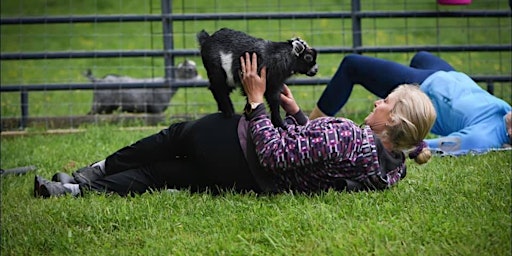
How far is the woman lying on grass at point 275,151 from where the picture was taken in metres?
3.80

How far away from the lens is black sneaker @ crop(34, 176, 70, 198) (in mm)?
4402

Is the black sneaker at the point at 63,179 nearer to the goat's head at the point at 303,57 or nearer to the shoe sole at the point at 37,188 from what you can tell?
the shoe sole at the point at 37,188

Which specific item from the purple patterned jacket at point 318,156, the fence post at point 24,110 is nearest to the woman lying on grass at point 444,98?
the purple patterned jacket at point 318,156

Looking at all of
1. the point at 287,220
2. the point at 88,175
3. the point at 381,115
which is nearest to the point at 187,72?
the point at 88,175

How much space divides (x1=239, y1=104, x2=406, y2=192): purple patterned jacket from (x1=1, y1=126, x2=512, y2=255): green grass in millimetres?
93

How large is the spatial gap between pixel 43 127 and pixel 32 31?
7.76 metres

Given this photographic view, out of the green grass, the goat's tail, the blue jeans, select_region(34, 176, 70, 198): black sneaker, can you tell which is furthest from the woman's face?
select_region(34, 176, 70, 198): black sneaker

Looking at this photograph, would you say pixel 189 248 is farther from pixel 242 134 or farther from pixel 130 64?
pixel 130 64

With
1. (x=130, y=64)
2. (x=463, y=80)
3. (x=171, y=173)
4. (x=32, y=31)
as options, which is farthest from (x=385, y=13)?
(x=32, y=31)

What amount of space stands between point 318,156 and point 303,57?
99 cm

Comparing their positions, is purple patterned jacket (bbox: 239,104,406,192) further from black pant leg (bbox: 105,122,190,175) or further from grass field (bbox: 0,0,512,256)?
black pant leg (bbox: 105,122,190,175)

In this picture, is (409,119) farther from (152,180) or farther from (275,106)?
(152,180)

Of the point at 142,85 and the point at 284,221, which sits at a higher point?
the point at 142,85

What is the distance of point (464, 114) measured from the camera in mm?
5492
